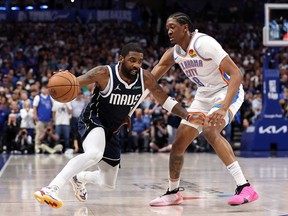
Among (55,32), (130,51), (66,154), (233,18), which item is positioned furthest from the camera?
(233,18)

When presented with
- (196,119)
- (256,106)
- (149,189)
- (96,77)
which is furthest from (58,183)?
(256,106)

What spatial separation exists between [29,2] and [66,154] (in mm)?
4003

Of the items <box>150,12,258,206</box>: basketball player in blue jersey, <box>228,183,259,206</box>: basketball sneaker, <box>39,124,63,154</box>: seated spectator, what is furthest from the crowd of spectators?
<box>228,183,259,206</box>: basketball sneaker

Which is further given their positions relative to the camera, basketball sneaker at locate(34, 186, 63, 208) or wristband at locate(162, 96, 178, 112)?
wristband at locate(162, 96, 178, 112)

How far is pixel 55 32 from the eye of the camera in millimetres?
25625

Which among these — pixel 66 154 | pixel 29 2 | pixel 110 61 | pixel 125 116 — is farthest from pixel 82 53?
pixel 125 116

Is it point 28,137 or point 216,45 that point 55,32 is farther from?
point 216,45

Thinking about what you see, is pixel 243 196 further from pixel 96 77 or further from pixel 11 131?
pixel 11 131

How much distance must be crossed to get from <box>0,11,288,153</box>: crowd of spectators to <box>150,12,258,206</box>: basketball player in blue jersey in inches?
362

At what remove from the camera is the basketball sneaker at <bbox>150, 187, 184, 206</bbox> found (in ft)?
24.3

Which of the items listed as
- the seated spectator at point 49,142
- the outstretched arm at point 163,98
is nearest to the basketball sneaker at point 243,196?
the outstretched arm at point 163,98

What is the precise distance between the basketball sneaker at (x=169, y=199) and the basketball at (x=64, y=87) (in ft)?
5.22

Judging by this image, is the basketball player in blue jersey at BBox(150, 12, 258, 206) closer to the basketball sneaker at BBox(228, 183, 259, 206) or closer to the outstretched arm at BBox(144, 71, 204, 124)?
the basketball sneaker at BBox(228, 183, 259, 206)

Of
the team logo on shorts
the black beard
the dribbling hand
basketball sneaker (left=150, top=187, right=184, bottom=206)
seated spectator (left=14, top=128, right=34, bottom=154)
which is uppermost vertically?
the team logo on shorts
